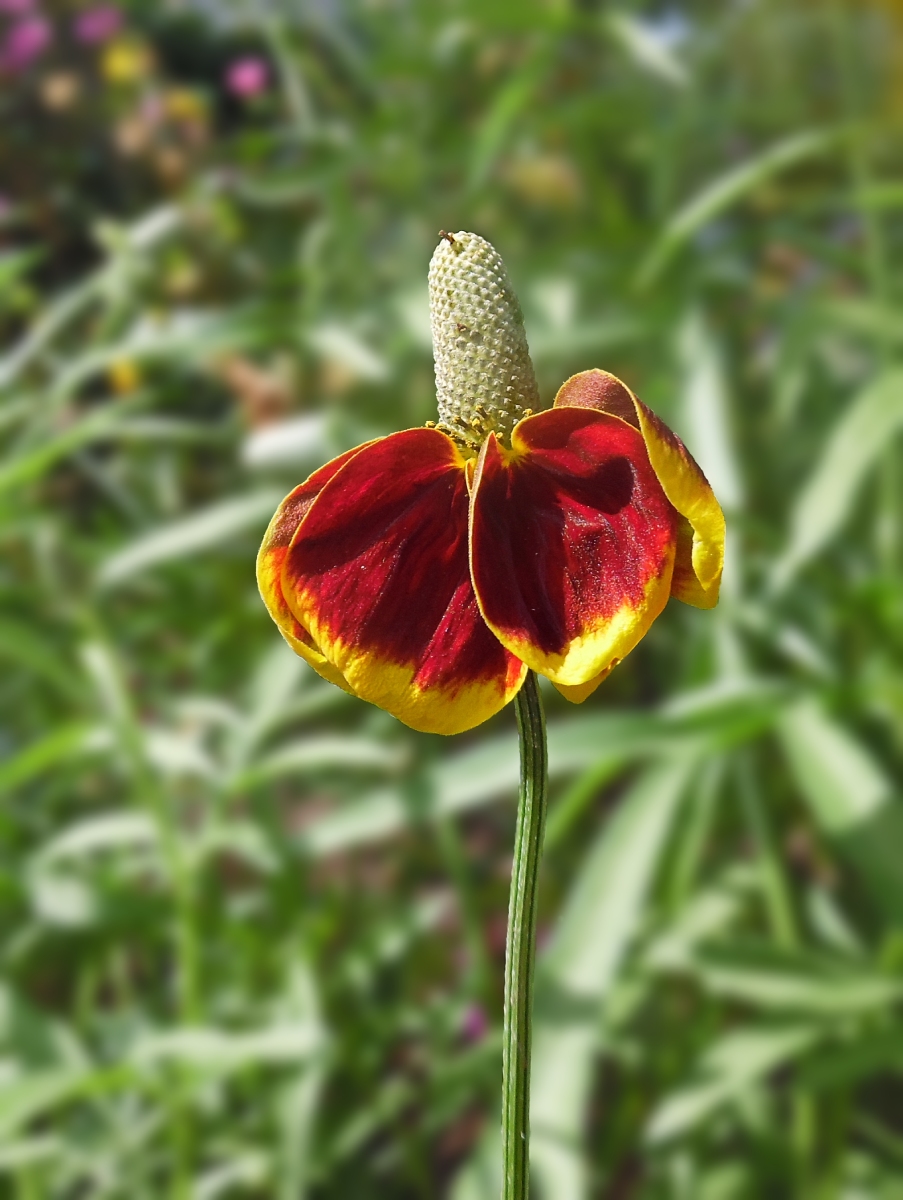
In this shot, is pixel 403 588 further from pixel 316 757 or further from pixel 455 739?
pixel 455 739

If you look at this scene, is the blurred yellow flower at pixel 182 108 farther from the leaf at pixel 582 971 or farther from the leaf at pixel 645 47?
the leaf at pixel 582 971

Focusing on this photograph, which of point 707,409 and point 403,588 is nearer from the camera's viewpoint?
point 403,588

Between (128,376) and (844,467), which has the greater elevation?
(128,376)

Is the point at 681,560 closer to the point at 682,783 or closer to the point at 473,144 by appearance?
the point at 682,783

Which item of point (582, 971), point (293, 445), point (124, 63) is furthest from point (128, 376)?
point (582, 971)

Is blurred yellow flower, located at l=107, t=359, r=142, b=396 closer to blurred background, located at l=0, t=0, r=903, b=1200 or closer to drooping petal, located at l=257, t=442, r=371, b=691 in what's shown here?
blurred background, located at l=0, t=0, r=903, b=1200

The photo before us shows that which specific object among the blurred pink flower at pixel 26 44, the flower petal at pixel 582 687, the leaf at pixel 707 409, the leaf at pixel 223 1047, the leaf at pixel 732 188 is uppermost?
the blurred pink flower at pixel 26 44

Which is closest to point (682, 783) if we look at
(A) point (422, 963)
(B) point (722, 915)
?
(B) point (722, 915)

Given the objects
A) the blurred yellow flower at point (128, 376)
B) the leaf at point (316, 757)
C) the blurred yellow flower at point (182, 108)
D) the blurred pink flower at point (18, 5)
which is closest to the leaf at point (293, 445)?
the leaf at point (316, 757)
